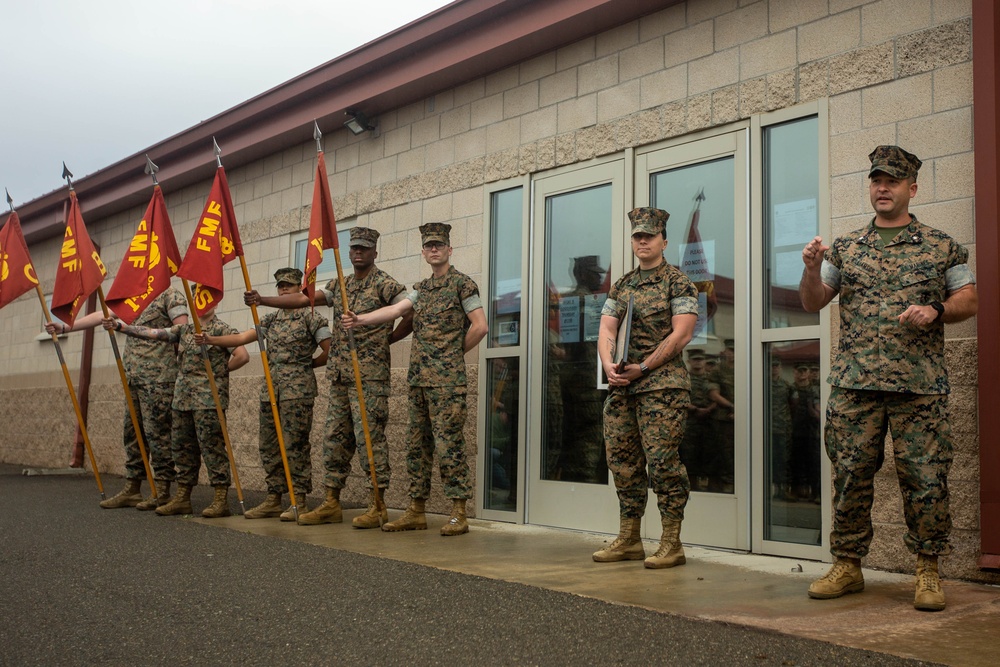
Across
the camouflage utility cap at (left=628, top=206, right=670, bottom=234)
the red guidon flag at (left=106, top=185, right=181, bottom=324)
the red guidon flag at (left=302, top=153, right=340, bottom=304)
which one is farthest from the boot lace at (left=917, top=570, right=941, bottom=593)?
the red guidon flag at (left=106, top=185, right=181, bottom=324)

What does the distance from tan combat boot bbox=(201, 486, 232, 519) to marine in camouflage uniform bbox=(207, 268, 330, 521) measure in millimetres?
195

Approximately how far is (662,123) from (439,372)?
84.5 inches

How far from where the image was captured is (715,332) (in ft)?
18.4

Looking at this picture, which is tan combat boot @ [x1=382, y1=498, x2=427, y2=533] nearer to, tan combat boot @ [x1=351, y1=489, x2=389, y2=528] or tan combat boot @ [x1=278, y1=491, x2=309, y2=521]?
tan combat boot @ [x1=351, y1=489, x2=389, y2=528]

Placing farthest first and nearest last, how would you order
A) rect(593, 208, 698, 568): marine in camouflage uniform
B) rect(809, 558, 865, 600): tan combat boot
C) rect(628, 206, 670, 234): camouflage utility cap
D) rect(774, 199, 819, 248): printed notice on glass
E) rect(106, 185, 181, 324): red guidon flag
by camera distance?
rect(106, 185, 181, 324): red guidon flag < rect(774, 199, 819, 248): printed notice on glass < rect(628, 206, 670, 234): camouflage utility cap < rect(593, 208, 698, 568): marine in camouflage uniform < rect(809, 558, 865, 600): tan combat boot

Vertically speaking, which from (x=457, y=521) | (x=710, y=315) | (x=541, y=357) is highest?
(x=710, y=315)

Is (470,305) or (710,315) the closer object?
(710,315)

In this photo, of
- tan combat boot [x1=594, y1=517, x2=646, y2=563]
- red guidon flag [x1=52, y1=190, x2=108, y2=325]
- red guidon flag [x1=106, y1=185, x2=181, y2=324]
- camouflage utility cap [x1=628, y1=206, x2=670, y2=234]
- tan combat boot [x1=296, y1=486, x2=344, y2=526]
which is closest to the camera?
tan combat boot [x1=594, y1=517, x2=646, y2=563]

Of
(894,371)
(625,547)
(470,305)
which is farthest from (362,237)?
(894,371)

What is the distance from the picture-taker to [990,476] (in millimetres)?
4266

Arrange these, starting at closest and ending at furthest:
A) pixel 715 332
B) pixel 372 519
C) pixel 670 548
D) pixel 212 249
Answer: pixel 670 548, pixel 715 332, pixel 372 519, pixel 212 249

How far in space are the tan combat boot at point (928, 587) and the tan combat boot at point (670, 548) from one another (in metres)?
1.20

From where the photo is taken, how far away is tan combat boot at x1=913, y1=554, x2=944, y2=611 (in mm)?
3727

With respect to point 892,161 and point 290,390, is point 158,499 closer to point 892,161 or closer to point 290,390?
point 290,390
